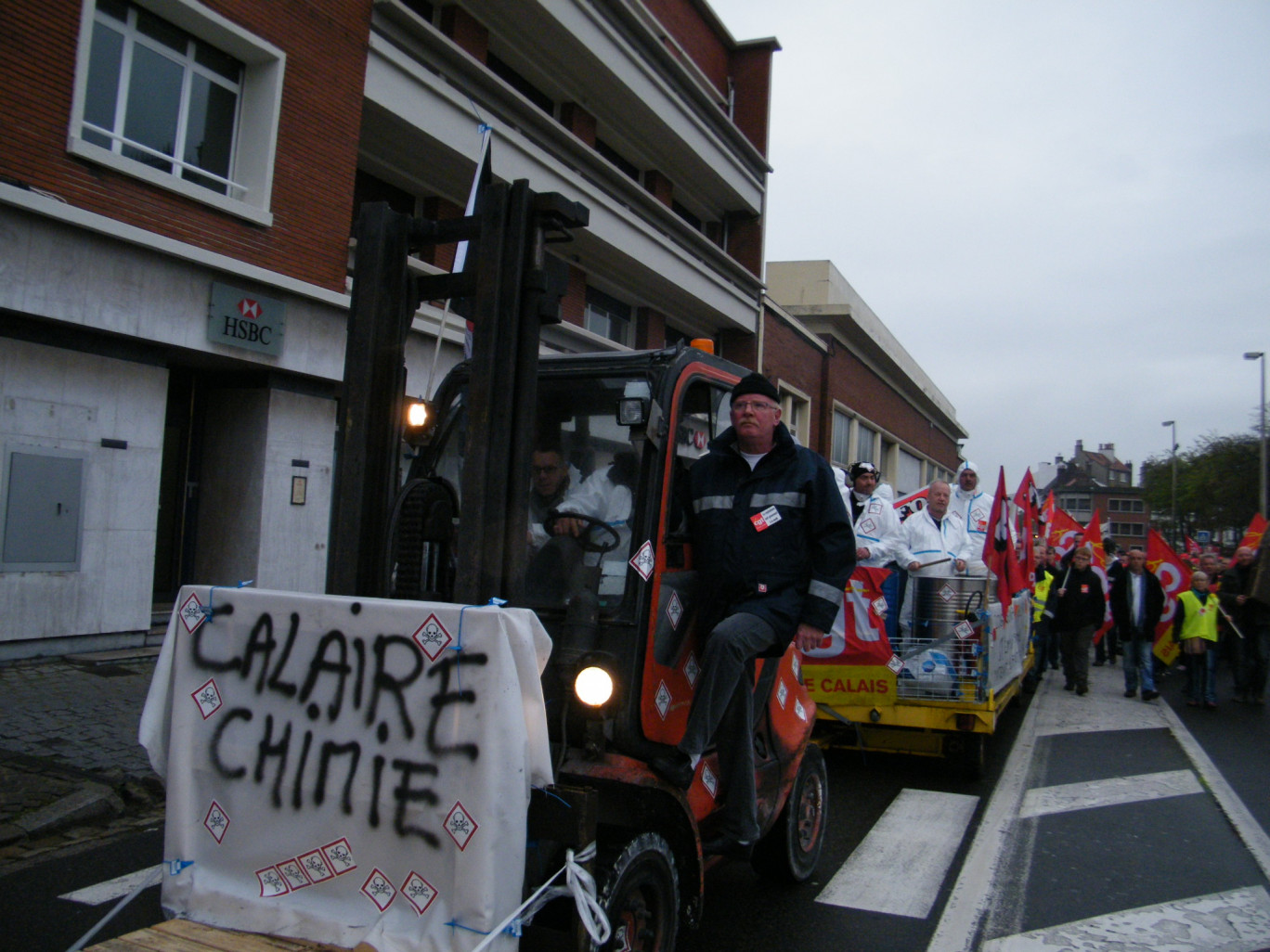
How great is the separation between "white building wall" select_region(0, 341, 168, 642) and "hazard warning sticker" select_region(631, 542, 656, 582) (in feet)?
27.6

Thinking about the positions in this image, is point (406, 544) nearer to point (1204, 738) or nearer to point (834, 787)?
point (834, 787)

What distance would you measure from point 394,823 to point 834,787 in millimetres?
5060

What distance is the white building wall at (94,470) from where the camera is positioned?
9.41 m

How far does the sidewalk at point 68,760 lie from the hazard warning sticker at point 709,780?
3.58 metres

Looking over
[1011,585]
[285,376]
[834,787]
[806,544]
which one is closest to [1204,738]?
[1011,585]

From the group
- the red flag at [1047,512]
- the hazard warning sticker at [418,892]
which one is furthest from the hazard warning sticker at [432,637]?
the red flag at [1047,512]

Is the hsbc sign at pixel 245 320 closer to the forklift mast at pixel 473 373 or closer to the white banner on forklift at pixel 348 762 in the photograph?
the forklift mast at pixel 473 373

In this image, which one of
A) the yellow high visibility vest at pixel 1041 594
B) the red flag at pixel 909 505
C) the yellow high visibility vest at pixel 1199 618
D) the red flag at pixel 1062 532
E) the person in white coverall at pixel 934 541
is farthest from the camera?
the red flag at pixel 1062 532

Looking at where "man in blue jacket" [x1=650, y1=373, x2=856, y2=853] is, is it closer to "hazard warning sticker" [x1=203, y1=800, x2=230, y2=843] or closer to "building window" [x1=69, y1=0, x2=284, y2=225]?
"hazard warning sticker" [x1=203, y1=800, x2=230, y2=843]

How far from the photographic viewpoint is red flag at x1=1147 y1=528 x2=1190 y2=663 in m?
12.2

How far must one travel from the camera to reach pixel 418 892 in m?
2.61

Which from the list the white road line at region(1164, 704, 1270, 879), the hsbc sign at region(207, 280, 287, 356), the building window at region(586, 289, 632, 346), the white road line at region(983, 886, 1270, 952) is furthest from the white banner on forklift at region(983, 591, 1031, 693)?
the building window at region(586, 289, 632, 346)

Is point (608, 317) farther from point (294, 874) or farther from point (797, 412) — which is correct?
point (294, 874)

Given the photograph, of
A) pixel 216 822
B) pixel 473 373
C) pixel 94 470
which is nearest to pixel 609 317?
pixel 94 470
